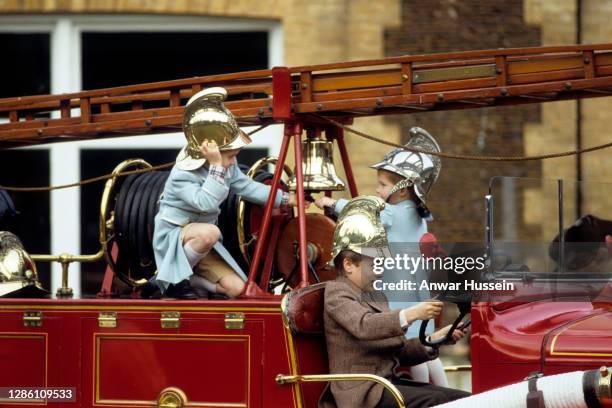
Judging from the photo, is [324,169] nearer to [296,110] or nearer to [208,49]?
[296,110]

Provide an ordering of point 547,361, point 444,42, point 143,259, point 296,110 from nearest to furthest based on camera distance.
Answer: point 547,361 < point 296,110 < point 143,259 < point 444,42

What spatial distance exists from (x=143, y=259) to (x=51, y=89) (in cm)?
478

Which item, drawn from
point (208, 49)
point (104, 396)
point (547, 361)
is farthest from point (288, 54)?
point (547, 361)

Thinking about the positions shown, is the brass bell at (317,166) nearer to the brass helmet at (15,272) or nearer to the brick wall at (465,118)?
the brass helmet at (15,272)

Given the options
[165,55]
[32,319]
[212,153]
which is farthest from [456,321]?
[165,55]

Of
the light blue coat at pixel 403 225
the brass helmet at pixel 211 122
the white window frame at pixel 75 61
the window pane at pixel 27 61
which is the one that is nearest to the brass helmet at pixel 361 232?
the light blue coat at pixel 403 225

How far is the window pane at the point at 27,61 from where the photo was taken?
11.6 metres

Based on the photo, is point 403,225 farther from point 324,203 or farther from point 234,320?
point 234,320

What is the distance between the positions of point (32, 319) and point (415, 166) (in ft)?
6.39

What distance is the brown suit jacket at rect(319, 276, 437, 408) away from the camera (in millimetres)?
5758

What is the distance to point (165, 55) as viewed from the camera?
37.8 feet

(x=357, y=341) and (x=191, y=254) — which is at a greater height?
(x=191, y=254)

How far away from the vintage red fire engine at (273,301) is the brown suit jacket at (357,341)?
99 millimetres

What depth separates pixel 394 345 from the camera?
19.2ft
